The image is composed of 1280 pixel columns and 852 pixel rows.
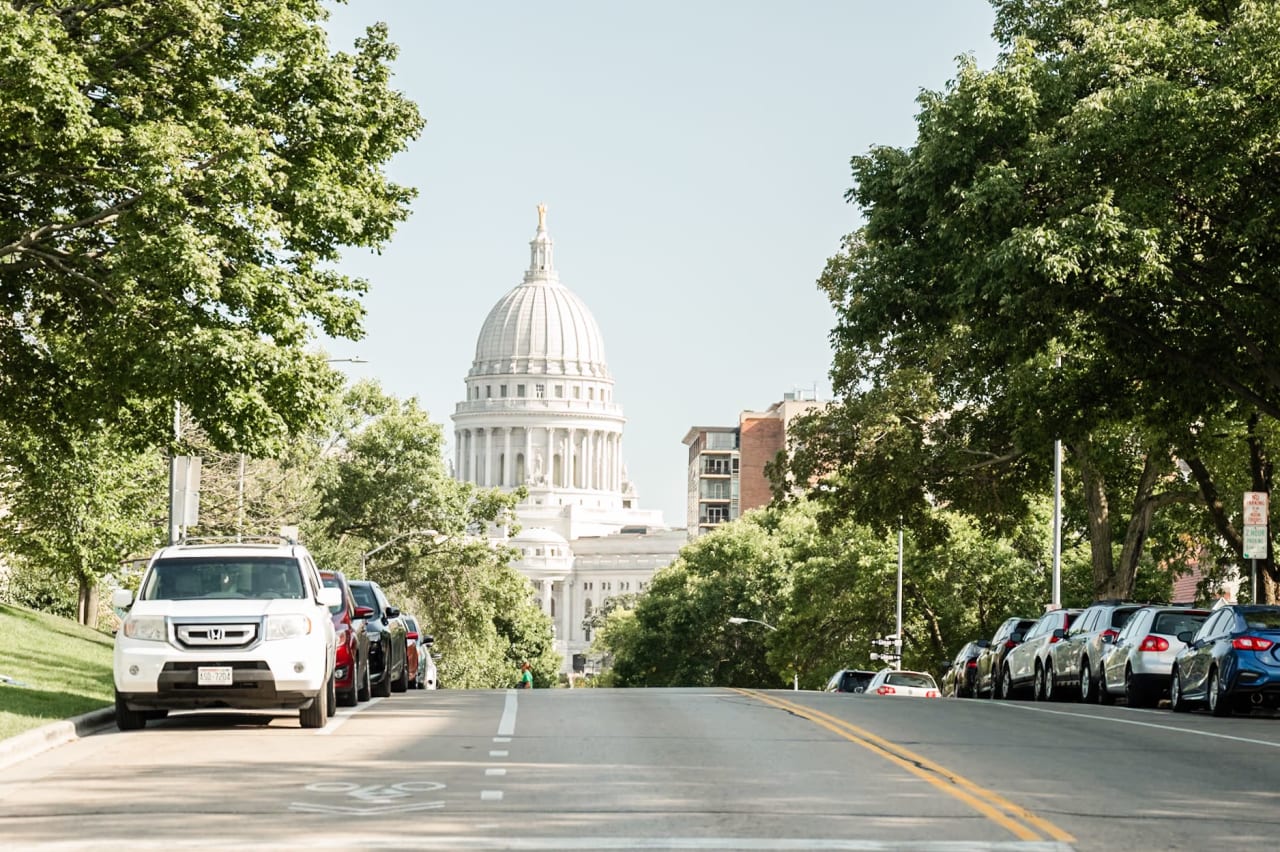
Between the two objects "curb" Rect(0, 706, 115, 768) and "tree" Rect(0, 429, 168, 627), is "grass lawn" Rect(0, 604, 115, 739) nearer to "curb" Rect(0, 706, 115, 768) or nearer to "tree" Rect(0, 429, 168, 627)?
"curb" Rect(0, 706, 115, 768)

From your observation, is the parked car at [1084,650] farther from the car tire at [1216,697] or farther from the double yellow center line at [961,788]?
the double yellow center line at [961,788]

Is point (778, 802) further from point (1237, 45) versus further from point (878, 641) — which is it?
point (878, 641)

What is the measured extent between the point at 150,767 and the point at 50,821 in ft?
11.0

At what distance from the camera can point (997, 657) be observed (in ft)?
121

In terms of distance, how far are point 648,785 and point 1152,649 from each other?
16218mm

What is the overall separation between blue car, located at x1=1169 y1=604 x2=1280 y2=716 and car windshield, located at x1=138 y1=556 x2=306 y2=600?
11189mm

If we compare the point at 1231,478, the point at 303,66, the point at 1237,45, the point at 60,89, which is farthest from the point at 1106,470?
the point at 60,89

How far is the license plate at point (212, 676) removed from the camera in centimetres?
1809

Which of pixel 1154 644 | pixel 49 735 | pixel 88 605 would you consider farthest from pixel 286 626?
pixel 88 605

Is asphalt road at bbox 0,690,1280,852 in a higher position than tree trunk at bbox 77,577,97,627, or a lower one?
lower

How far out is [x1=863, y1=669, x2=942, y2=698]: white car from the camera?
45.0m

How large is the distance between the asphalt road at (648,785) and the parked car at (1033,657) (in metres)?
11.4

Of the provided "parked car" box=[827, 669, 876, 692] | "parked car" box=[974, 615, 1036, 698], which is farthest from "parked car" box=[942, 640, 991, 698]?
"parked car" box=[827, 669, 876, 692]

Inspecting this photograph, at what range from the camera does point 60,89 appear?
2214cm
